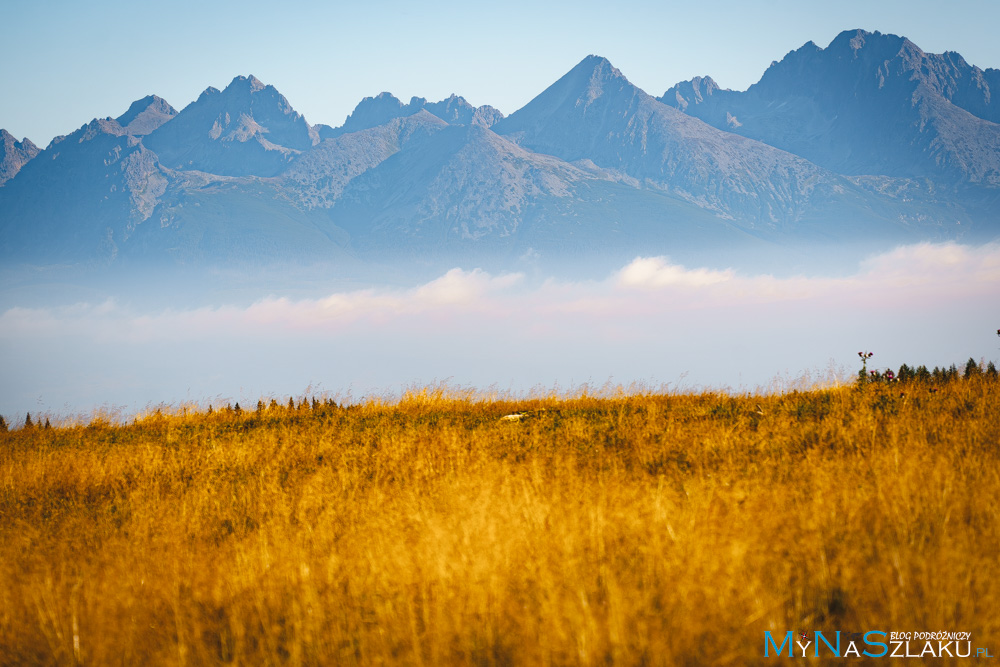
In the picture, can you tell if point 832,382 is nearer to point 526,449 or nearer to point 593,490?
point 526,449

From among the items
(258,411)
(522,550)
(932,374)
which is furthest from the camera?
(258,411)

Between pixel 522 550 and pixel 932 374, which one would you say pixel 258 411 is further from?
pixel 932 374

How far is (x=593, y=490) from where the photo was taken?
765cm

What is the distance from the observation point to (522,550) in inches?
221

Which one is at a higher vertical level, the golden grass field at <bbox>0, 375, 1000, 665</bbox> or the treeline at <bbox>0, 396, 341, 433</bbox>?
the treeline at <bbox>0, 396, 341, 433</bbox>

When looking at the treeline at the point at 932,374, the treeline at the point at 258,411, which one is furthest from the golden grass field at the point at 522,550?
the treeline at the point at 258,411

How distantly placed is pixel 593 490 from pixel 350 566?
3.08 metres

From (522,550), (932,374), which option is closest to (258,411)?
(522,550)

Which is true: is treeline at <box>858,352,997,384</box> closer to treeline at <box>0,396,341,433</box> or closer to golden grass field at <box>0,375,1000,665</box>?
golden grass field at <box>0,375,1000,665</box>

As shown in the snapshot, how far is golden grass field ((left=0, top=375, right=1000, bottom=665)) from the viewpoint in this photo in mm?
4469

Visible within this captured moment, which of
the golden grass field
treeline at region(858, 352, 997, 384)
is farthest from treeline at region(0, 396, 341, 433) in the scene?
treeline at region(858, 352, 997, 384)

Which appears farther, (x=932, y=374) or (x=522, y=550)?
(x=932, y=374)

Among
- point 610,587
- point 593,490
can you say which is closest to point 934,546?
point 610,587

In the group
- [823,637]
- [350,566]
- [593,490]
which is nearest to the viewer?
[823,637]
